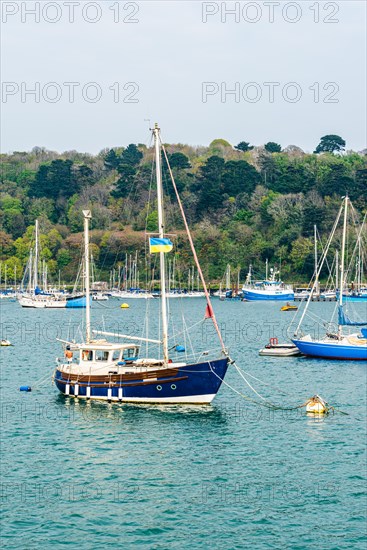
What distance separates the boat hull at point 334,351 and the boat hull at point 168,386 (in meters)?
21.5

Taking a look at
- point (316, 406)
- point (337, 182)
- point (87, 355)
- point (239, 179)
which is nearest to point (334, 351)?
point (316, 406)

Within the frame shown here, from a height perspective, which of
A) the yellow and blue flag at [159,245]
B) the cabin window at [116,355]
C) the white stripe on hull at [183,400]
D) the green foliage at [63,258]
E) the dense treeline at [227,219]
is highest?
the dense treeline at [227,219]

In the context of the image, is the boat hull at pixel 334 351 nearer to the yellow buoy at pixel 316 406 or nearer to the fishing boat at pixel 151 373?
the yellow buoy at pixel 316 406

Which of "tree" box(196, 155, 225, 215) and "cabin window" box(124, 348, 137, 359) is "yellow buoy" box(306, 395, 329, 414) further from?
"tree" box(196, 155, 225, 215)

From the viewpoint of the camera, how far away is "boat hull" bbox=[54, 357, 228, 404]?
42969 millimetres

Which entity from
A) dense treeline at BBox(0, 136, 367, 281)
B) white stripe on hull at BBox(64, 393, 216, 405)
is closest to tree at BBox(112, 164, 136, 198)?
dense treeline at BBox(0, 136, 367, 281)

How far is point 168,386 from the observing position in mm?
43625

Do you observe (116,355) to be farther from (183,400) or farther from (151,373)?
(183,400)

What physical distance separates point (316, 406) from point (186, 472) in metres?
12.6

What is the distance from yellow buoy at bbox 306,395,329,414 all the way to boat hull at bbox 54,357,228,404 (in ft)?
16.9

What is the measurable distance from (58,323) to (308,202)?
281ft

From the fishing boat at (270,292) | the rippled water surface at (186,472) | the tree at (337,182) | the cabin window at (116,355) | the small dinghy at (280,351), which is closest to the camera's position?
the rippled water surface at (186,472)

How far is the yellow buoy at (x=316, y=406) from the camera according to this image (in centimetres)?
4409

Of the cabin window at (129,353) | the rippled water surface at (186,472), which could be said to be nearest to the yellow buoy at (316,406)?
the rippled water surface at (186,472)
